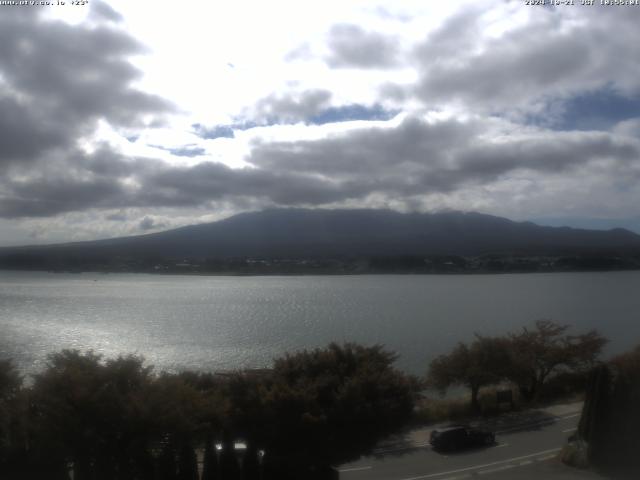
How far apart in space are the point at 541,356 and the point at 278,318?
1250 inches

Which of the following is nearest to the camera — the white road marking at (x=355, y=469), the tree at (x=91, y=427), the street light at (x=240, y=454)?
the street light at (x=240, y=454)

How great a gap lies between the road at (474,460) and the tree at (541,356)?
496 cm

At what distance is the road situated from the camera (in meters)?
12.7

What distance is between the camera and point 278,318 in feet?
172

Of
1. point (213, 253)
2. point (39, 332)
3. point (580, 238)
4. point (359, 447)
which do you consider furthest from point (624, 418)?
point (580, 238)

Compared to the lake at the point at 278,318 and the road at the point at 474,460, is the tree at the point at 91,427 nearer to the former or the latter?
the road at the point at 474,460

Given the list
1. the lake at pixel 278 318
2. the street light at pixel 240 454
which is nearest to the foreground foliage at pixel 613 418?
the street light at pixel 240 454

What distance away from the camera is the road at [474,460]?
12703 millimetres

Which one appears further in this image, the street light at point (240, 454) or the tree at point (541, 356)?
the tree at point (541, 356)

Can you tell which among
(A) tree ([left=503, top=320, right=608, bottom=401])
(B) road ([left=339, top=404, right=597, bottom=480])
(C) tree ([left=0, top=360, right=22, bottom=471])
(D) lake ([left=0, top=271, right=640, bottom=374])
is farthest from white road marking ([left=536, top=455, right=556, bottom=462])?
(D) lake ([left=0, top=271, right=640, bottom=374])

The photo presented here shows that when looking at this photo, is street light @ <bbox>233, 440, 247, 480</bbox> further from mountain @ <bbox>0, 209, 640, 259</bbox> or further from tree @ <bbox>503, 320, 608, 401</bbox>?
mountain @ <bbox>0, 209, 640, 259</bbox>

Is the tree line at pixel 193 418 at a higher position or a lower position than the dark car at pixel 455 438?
higher

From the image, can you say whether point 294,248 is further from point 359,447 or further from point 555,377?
point 359,447

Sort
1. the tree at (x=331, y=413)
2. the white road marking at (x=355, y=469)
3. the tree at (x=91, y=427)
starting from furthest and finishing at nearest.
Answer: the white road marking at (x=355, y=469)
the tree at (x=331, y=413)
the tree at (x=91, y=427)
